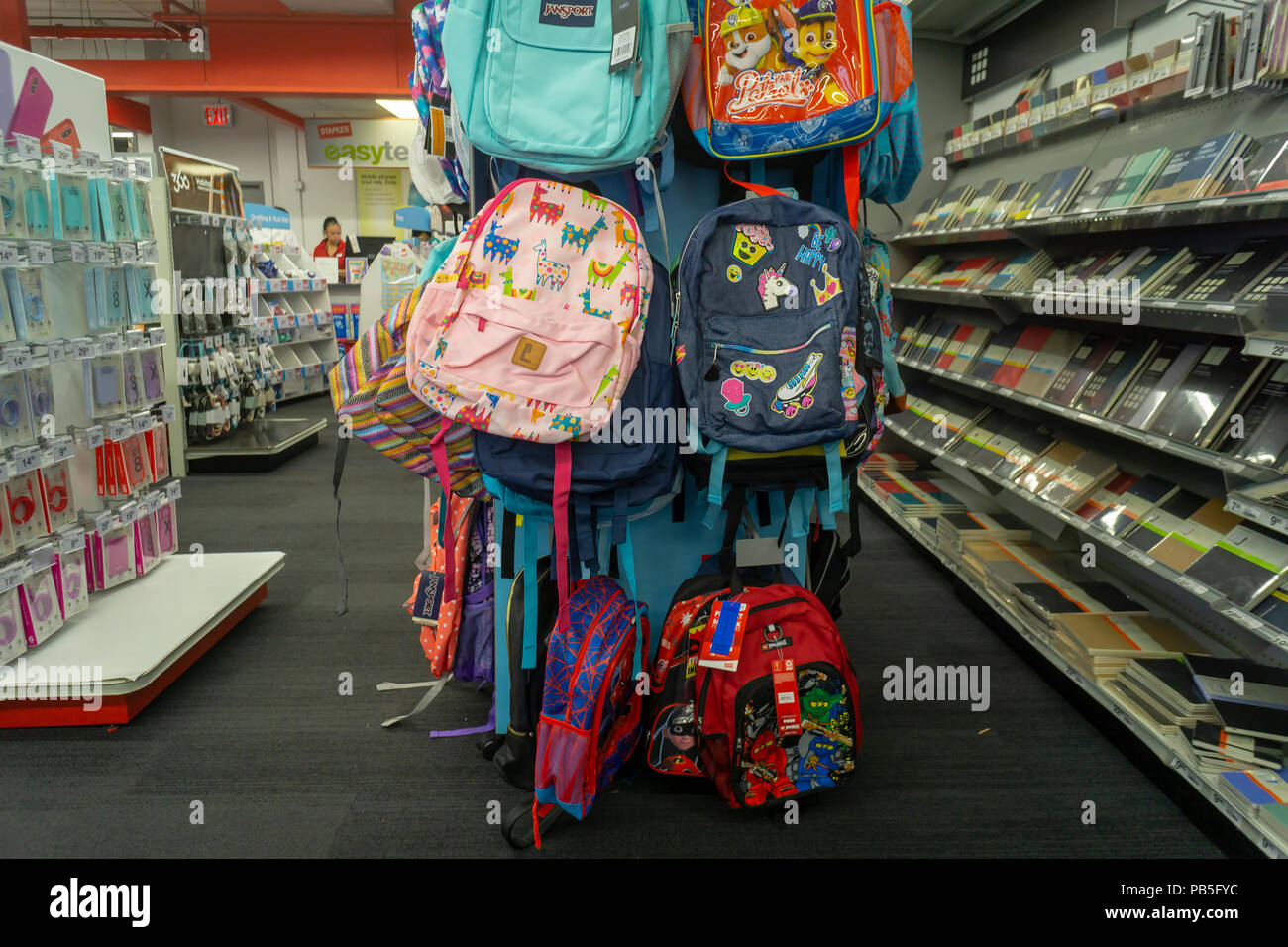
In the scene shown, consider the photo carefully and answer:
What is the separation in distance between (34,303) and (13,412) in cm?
35

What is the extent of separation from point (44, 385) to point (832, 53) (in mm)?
2595

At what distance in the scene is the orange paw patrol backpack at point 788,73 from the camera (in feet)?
6.04

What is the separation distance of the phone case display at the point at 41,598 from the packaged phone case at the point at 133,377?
67cm

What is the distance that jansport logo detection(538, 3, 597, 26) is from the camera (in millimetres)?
1728

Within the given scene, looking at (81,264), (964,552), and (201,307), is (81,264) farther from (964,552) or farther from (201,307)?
(964,552)

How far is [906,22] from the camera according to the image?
76.6 inches

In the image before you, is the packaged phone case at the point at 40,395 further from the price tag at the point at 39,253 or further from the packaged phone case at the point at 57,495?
the price tag at the point at 39,253

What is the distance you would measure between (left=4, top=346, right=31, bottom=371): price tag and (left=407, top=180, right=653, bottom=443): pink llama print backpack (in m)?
1.51

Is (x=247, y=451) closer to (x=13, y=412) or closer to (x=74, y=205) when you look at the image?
(x=74, y=205)

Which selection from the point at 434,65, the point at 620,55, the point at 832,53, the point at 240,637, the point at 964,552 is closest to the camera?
the point at 620,55

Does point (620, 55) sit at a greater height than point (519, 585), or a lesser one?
greater
